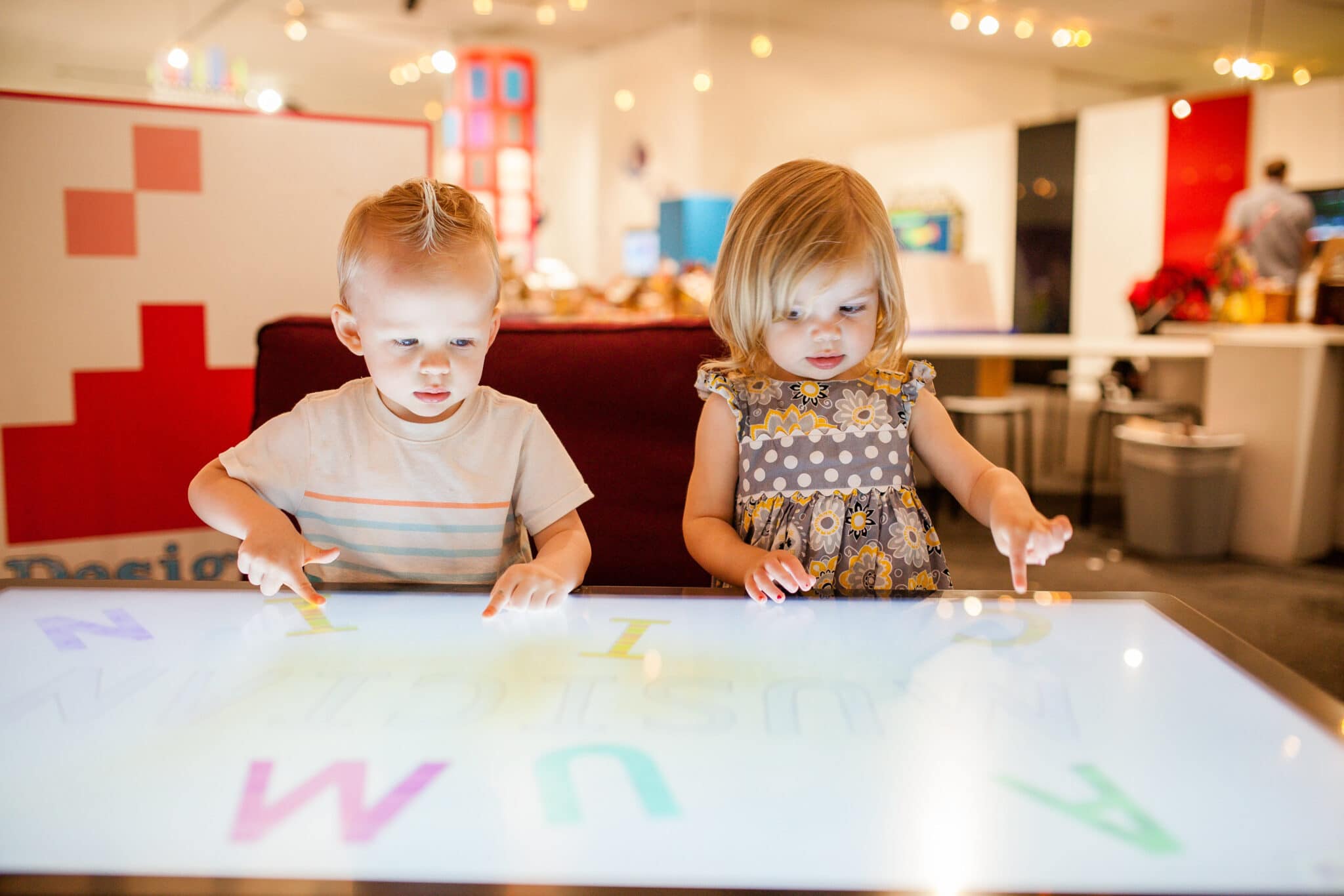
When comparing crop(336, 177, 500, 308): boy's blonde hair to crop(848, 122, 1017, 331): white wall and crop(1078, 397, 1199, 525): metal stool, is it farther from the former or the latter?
crop(848, 122, 1017, 331): white wall

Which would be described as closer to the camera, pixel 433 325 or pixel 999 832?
pixel 999 832

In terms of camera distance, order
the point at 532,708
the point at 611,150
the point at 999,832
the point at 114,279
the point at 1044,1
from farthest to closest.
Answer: the point at 611,150 < the point at 1044,1 < the point at 114,279 < the point at 532,708 < the point at 999,832

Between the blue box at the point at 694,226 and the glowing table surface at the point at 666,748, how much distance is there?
5325mm

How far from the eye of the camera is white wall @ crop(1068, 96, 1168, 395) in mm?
7707

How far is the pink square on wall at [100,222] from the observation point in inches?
73.1

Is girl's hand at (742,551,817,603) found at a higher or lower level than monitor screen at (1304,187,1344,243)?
lower

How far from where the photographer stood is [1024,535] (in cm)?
94

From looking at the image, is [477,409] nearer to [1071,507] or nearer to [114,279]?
[114,279]

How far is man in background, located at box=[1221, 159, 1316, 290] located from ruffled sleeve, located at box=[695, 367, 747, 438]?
19.7 ft

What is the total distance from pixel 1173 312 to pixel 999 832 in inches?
187

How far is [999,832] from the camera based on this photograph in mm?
499

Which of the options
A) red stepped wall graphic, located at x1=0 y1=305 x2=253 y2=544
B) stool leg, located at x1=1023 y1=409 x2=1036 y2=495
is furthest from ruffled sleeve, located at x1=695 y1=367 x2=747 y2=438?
stool leg, located at x1=1023 y1=409 x2=1036 y2=495

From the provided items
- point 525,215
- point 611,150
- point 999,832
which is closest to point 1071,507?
point 999,832

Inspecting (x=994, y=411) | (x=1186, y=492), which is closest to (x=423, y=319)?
(x=1186, y=492)
